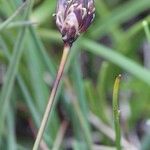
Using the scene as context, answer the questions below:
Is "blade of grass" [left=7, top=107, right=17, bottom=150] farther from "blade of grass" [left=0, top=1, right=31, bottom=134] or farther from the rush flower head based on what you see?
the rush flower head

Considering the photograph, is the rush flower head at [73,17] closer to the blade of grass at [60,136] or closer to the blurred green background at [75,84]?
the blurred green background at [75,84]

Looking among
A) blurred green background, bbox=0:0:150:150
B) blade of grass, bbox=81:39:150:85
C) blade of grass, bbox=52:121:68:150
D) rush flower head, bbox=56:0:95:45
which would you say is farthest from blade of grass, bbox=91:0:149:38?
rush flower head, bbox=56:0:95:45

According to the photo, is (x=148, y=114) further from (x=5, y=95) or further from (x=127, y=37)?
(x=5, y=95)

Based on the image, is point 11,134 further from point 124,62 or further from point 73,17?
point 73,17

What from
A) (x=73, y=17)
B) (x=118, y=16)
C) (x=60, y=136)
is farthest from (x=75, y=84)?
(x=73, y=17)

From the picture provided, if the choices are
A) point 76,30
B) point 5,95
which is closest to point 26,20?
point 5,95

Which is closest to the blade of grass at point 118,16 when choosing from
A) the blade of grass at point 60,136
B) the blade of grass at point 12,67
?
the blade of grass at point 60,136
